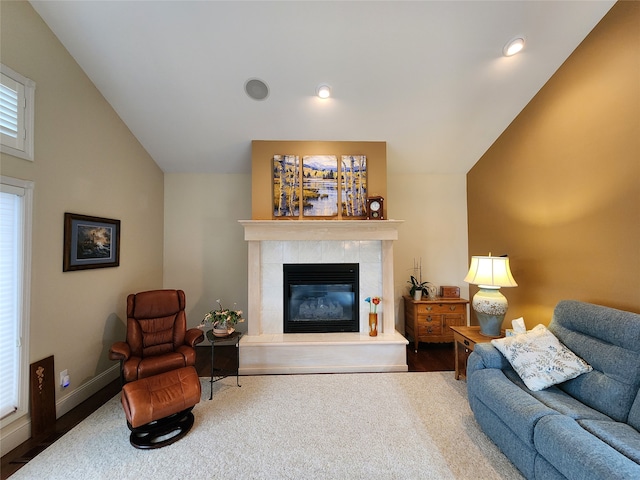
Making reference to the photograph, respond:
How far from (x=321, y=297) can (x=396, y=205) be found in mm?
1974

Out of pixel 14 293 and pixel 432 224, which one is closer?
pixel 14 293

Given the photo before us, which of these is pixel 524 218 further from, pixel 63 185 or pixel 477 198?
pixel 63 185

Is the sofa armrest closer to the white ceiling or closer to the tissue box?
the tissue box

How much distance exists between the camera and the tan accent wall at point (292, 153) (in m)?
3.57

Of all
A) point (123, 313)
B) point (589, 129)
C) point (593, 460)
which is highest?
point (589, 129)

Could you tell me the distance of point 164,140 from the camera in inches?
142

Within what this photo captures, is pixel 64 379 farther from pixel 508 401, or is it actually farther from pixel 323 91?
pixel 323 91

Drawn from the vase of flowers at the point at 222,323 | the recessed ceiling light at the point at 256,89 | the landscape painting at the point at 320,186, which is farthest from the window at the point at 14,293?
the landscape painting at the point at 320,186

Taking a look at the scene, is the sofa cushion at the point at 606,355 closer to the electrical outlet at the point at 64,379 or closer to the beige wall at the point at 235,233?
the beige wall at the point at 235,233

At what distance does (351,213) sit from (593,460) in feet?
9.38

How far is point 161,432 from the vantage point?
2125mm

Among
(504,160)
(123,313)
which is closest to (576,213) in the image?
(504,160)

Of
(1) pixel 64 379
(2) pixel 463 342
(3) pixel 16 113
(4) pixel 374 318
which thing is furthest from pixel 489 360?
(3) pixel 16 113

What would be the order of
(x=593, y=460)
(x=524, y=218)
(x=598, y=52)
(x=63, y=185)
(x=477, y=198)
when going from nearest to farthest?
(x=593, y=460), (x=598, y=52), (x=63, y=185), (x=524, y=218), (x=477, y=198)
